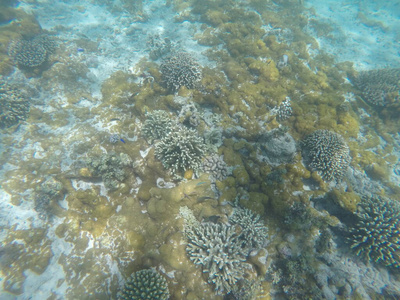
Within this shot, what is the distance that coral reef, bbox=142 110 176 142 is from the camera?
6.76 metres

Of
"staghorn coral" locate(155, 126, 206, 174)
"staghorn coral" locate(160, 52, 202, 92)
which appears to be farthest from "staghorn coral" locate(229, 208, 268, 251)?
"staghorn coral" locate(160, 52, 202, 92)

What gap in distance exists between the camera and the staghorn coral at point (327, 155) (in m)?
6.24

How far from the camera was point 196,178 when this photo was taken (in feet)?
19.8

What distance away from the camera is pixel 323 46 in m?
15.2

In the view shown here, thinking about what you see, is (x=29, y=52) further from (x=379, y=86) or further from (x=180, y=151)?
(x=379, y=86)

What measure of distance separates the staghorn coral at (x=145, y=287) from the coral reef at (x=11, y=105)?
835cm

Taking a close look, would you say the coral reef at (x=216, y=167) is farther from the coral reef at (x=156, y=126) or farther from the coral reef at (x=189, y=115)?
the coral reef at (x=156, y=126)

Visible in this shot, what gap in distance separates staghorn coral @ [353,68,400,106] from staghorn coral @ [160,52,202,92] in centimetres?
961

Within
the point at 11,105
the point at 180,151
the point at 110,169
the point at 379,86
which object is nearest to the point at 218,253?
the point at 180,151

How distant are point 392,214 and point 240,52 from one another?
9.41 m

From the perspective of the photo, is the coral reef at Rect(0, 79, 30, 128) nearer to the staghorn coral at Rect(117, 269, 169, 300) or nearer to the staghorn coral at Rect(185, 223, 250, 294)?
the staghorn coral at Rect(117, 269, 169, 300)

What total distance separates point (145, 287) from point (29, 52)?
12473 millimetres

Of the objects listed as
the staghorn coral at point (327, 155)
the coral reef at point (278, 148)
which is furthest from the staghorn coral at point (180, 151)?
the staghorn coral at point (327, 155)

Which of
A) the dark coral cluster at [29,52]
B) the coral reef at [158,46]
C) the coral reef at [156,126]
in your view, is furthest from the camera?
the coral reef at [158,46]
